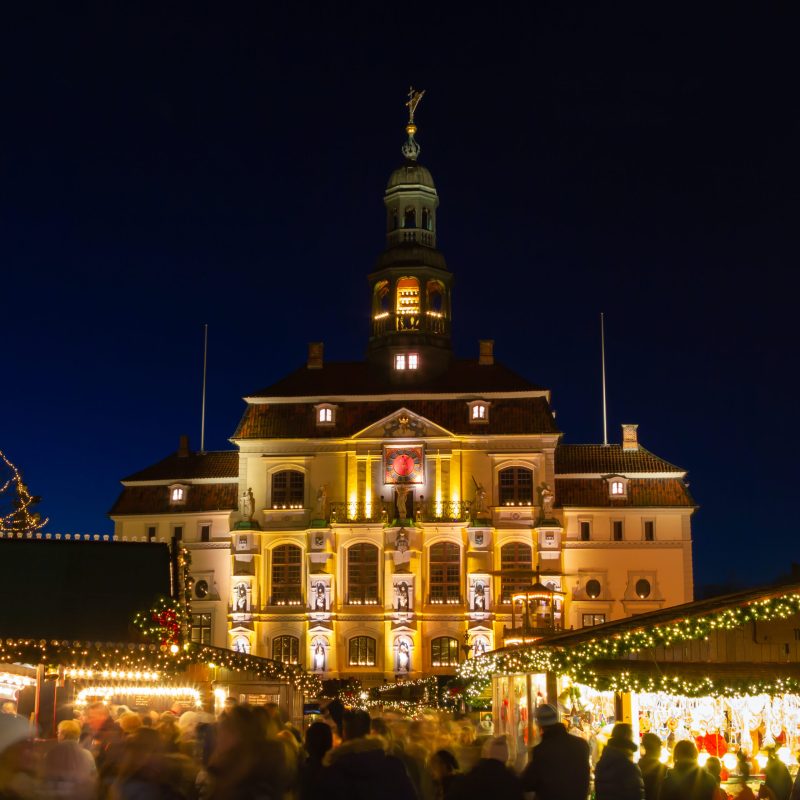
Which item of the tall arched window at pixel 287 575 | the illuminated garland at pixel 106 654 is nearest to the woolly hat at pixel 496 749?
the illuminated garland at pixel 106 654

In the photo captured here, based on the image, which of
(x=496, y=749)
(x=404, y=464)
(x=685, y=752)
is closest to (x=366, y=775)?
(x=496, y=749)

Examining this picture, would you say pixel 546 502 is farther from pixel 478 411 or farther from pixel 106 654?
pixel 106 654

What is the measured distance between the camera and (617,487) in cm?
6406

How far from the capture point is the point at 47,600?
2283 centimetres

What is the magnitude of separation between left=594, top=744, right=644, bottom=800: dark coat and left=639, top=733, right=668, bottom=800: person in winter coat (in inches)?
94.7

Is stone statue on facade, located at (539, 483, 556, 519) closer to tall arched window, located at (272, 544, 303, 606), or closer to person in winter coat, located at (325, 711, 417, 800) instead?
tall arched window, located at (272, 544, 303, 606)

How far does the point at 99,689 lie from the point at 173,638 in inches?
215

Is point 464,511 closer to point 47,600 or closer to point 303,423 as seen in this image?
point 303,423

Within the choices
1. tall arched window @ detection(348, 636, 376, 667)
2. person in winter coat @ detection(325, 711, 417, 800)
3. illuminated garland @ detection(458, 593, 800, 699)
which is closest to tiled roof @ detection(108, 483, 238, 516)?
tall arched window @ detection(348, 636, 376, 667)

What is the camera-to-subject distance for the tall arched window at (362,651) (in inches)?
2421

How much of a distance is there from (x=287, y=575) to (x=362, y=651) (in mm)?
5243

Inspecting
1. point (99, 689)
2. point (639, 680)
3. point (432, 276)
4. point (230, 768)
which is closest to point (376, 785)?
point (230, 768)

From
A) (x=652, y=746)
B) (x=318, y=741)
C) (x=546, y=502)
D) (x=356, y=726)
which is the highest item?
(x=546, y=502)

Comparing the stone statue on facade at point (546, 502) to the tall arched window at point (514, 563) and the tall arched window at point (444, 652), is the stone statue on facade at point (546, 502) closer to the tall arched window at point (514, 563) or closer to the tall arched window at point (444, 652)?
the tall arched window at point (514, 563)
